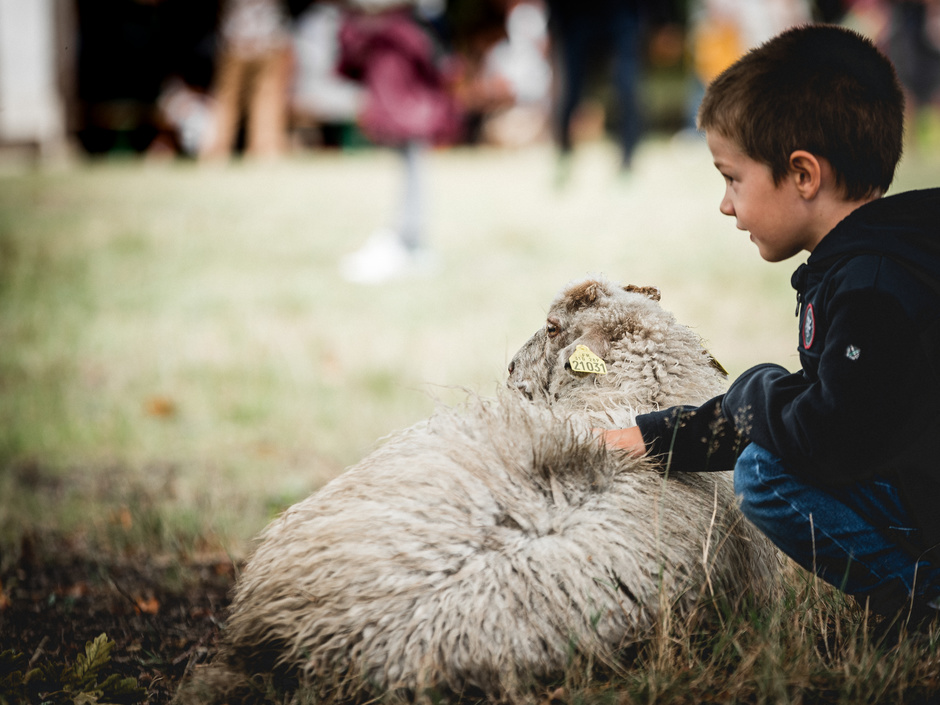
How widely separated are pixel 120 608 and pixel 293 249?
6562 millimetres

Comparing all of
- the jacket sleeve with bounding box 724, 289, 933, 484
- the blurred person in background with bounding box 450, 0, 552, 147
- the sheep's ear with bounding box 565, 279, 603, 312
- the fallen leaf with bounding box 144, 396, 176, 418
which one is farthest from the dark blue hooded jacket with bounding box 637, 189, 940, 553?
the blurred person in background with bounding box 450, 0, 552, 147

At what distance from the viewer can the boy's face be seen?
2.24 m

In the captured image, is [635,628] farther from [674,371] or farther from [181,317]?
[181,317]

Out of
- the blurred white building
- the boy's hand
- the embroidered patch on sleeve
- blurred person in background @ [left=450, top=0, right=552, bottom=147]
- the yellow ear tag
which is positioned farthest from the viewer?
blurred person in background @ [left=450, top=0, right=552, bottom=147]

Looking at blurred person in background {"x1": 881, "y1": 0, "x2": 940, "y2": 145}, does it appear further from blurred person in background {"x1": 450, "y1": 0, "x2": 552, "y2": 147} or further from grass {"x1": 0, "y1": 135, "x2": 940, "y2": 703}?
Answer: blurred person in background {"x1": 450, "y1": 0, "x2": 552, "y2": 147}

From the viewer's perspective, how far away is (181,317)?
719 centimetres

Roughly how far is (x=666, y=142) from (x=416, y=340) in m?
10.7

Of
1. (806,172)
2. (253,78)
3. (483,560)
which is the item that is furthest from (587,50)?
(483,560)

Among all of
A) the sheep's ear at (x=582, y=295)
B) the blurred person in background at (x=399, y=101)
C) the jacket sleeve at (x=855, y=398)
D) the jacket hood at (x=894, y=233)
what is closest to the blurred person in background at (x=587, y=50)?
the blurred person in background at (x=399, y=101)

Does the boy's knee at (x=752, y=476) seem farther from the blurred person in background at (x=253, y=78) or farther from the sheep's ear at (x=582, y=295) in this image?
the blurred person in background at (x=253, y=78)

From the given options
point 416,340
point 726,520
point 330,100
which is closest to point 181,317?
point 416,340

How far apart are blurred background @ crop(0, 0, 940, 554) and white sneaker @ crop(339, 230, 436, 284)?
0.11ft

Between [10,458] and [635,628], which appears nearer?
[635,628]

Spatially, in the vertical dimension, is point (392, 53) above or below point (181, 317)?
above
